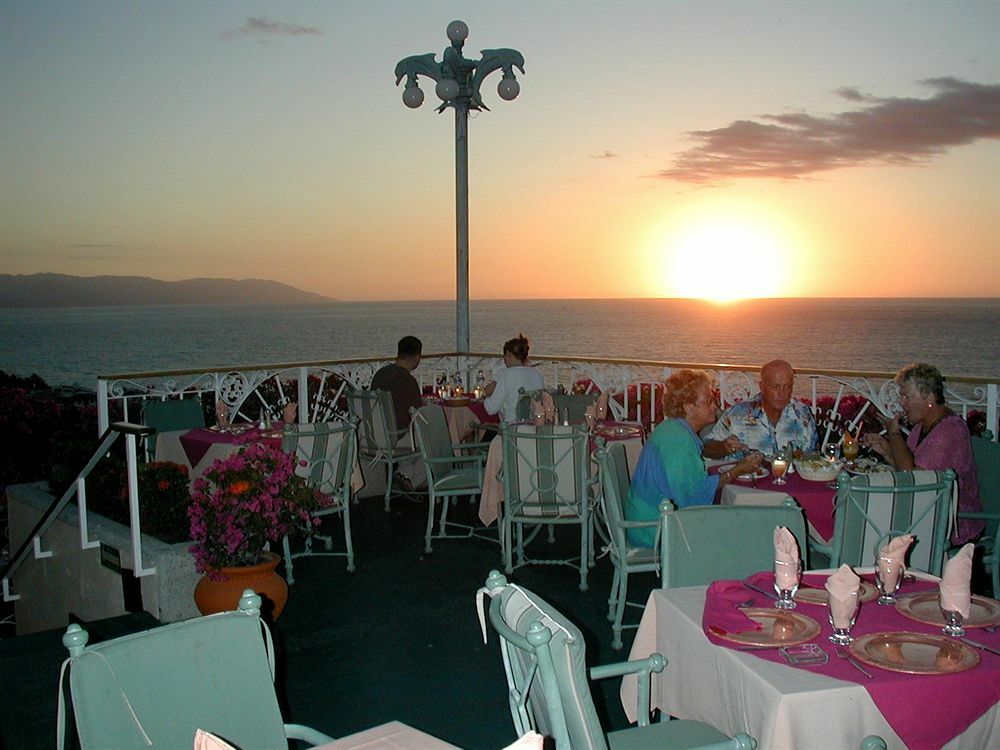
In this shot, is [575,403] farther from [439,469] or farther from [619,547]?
[619,547]

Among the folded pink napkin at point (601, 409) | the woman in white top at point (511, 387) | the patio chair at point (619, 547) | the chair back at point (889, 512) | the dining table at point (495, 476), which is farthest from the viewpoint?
the woman in white top at point (511, 387)

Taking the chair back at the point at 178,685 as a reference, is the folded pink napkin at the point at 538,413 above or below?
above

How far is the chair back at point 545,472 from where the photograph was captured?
4.71m

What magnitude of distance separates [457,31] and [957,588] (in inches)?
242

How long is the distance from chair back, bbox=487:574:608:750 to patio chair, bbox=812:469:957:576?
1659 millimetres

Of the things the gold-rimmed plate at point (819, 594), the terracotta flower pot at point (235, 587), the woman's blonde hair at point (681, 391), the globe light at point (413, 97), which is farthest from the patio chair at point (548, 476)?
the globe light at point (413, 97)

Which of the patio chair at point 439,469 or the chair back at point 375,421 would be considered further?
the chair back at point 375,421

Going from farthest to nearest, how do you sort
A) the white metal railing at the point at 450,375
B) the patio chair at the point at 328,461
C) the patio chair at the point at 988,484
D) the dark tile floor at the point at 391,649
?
1. the white metal railing at the point at 450,375
2. the patio chair at the point at 328,461
3. the patio chair at the point at 988,484
4. the dark tile floor at the point at 391,649

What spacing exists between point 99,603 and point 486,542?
2315 millimetres

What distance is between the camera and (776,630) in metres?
2.10

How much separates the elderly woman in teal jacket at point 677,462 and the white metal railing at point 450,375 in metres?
2.17

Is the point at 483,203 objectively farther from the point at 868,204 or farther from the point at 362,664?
the point at 362,664

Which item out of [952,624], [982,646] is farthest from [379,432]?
[982,646]

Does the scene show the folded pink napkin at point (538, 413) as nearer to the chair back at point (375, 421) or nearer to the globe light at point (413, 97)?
the chair back at point (375, 421)
